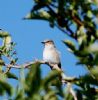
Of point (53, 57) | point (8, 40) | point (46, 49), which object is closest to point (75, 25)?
point (8, 40)

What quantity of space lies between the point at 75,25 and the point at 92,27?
4.2 inches

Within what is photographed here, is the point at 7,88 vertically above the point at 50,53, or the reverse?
the point at 50,53

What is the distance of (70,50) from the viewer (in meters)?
1.84

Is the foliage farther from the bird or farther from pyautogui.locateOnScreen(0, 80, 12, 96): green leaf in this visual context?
the bird

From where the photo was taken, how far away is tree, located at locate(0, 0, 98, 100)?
155cm

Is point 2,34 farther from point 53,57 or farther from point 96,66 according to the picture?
point 53,57

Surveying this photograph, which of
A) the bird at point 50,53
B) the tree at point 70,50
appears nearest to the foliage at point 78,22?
the tree at point 70,50

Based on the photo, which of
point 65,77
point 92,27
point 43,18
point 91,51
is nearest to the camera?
point 91,51

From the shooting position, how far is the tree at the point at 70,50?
61.2 inches

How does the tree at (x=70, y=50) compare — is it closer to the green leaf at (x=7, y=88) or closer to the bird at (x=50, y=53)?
the green leaf at (x=7, y=88)

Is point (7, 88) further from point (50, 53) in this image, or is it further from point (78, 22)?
point (50, 53)

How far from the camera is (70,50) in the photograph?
72.5 inches

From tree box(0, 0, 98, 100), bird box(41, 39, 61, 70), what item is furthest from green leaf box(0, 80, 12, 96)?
bird box(41, 39, 61, 70)

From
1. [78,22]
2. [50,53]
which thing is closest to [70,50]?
[78,22]
